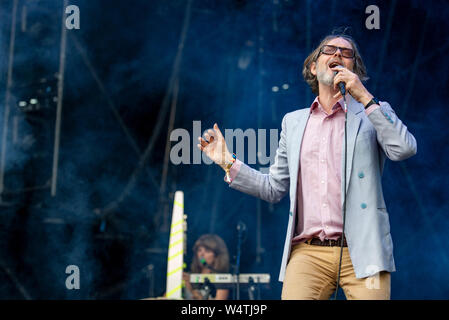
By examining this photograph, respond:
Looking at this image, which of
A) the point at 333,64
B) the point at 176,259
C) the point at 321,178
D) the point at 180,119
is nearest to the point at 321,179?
the point at 321,178

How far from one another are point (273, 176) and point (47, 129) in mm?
4216

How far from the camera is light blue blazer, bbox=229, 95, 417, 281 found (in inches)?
87.0

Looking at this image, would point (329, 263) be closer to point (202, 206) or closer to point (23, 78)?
point (23, 78)

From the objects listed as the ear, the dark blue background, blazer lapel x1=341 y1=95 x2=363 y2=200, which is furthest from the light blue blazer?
the dark blue background

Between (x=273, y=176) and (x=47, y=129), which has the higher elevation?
(x=47, y=129)

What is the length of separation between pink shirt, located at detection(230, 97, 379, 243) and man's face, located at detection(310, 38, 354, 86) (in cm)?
13

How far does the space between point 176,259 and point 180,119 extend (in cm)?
223

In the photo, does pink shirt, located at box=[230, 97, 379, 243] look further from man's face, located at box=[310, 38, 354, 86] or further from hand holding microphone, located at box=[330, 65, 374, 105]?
hand holding microphone, located at box=[330, 65, 374, 105]

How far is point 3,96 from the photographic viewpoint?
225 inches

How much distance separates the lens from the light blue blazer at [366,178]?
2.21 meters

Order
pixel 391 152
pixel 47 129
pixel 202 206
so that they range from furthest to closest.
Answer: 1. pixel 202 206
2. pixel 47 129
3. pixel 391 152

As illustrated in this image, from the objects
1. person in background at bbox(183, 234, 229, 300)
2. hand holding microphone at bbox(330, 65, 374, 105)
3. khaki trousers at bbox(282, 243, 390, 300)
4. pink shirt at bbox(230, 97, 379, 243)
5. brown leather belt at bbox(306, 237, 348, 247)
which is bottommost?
person in background at bbox(183, 234, 229, 300)

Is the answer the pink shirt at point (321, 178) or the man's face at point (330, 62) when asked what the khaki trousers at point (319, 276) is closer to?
the pink shirt at point (321, 178)
